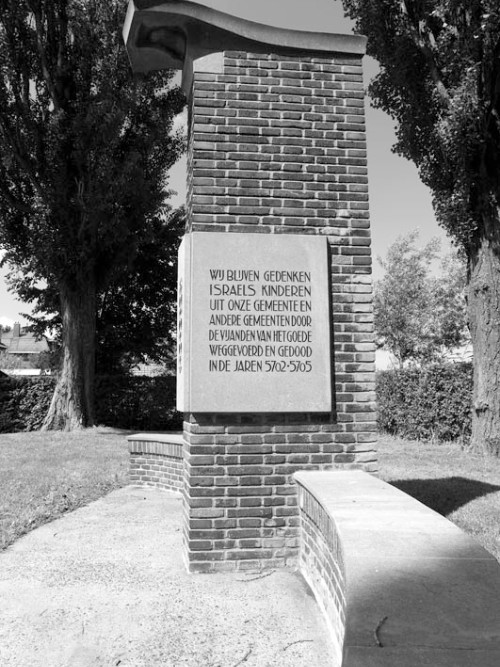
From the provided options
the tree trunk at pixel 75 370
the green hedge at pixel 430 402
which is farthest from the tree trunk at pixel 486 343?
the tree trunk at pixel 75 370

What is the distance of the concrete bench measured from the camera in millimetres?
2059

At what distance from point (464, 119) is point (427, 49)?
219 centimetres

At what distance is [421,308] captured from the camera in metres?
34.3

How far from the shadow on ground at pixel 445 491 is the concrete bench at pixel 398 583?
262cm

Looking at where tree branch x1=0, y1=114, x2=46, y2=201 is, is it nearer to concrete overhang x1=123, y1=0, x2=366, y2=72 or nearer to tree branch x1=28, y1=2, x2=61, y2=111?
tree branch x1=28, y1=2, x2=61, y2=111

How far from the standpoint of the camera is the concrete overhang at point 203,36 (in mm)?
4648

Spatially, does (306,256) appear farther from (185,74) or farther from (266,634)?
(266,634)

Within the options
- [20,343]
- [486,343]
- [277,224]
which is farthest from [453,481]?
[20,343]

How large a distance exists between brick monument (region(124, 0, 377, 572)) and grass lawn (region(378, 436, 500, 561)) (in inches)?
61.5

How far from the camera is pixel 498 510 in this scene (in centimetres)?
584

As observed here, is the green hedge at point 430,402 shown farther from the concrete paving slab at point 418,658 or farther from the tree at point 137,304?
the concrete paving slab at point 418,658

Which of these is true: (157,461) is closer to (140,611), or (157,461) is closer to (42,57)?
(140,611)

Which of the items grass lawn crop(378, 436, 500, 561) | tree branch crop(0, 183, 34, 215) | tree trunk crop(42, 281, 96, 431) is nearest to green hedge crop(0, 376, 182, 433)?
tree trunk crop(42, 281, 96, 431)

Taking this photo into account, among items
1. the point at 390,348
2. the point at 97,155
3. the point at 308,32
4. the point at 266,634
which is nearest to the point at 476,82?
the point at 308,32
